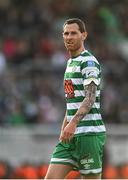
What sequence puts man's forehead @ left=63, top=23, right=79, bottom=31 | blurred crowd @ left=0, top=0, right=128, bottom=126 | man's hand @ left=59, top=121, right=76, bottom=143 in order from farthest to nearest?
blurred crowd @ left=0, top=0, right=128, bottom=126 → man's forehead @ left=63, top=23, right=79, bottom=31 → man's hand @ left=59, top=121, right=76, bottom=143

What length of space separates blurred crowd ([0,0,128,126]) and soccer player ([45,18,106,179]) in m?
7.92

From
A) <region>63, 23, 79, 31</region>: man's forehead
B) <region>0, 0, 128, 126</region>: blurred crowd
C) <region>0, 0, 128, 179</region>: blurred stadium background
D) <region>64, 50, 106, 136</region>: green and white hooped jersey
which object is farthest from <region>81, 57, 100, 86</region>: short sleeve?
<region>0, 0, 128, 126</region>: blurred crowd

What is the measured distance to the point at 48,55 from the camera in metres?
19.0

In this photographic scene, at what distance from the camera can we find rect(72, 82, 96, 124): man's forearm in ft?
27.2

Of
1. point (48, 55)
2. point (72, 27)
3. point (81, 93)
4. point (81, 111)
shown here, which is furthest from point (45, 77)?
point (81, 111)

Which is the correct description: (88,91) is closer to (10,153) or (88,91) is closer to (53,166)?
(53,166)

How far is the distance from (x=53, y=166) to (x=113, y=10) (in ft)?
41.4

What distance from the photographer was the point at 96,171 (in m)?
8.57

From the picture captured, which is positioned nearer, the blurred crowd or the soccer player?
the soccer player

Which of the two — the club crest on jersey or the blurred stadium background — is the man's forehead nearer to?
the club crest on jersey

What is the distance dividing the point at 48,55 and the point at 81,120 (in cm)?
1059

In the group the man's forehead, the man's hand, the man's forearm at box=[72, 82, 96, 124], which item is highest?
the man's forehead

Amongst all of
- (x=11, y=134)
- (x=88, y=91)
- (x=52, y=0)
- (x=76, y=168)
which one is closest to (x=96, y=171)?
(x=76, y=168)

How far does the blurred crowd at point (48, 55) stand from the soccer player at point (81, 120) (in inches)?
312
